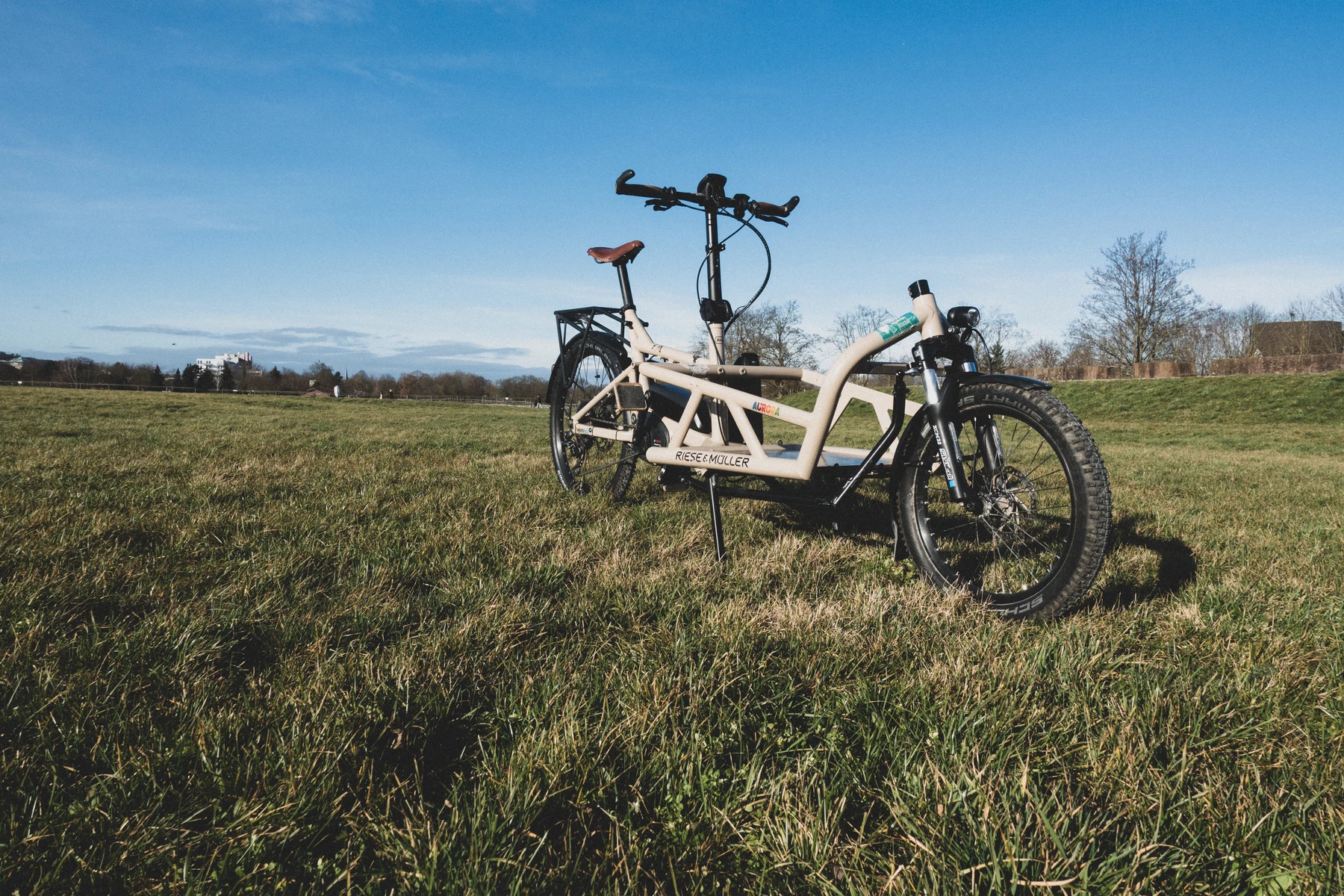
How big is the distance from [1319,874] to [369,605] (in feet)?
8.67

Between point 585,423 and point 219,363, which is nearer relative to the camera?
point 585,423

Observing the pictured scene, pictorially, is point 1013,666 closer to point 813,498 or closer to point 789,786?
point 789,786

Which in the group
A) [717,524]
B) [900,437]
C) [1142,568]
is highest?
[900,437]

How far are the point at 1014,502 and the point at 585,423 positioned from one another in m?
3.28

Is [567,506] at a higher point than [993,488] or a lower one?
lower

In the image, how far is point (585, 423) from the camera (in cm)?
503

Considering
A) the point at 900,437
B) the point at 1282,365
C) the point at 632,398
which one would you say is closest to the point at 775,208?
the point at 632,398

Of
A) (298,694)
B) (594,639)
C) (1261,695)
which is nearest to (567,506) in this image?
(594,639)

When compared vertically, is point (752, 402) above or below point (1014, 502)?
above

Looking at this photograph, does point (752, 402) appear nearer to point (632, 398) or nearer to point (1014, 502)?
point (632, 398)

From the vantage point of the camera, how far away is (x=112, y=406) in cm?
2219

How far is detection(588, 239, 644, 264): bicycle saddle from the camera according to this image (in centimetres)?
469

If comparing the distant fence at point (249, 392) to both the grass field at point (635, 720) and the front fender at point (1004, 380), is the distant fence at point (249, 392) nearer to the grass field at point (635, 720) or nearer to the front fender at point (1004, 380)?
the grass field at point (635, 720)

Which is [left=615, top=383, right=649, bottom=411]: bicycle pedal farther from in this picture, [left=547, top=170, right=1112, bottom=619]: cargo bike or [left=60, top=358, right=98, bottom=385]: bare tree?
[left=60, top=358, right=98, bottom=385]: bare tree
